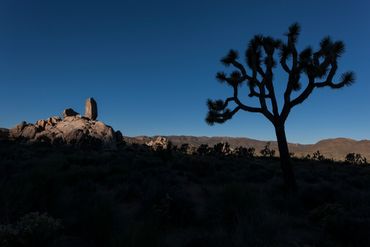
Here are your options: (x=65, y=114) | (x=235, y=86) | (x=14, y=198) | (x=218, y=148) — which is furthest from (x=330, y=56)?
(x=65, y=114)

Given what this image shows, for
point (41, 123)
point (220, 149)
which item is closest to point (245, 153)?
point (220, 149)

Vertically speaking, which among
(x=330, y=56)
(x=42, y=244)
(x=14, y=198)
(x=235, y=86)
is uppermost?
(x=330, y=56)

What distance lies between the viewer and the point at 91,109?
202ft

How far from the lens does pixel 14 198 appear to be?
614cm

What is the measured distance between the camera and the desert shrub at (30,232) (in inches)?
164

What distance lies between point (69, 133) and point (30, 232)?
36778 mm

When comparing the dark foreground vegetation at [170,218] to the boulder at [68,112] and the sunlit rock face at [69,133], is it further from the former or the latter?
the boulder at [68,112]

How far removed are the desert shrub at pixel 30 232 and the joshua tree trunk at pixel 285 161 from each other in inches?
321

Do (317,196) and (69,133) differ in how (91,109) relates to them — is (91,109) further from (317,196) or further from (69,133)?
(317,196)

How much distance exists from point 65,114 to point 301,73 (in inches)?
2064

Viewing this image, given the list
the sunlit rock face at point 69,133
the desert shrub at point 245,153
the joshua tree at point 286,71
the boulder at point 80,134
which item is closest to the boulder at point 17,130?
the sunlit rock face at point 69,133

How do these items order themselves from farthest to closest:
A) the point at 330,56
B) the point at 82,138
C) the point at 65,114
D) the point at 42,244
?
the point at 65,114, the point at 82,138, the point at 330,56, the point at 42,244

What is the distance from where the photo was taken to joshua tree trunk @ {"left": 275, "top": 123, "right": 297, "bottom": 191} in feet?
34.1

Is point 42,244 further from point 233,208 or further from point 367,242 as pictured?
point 367,242
